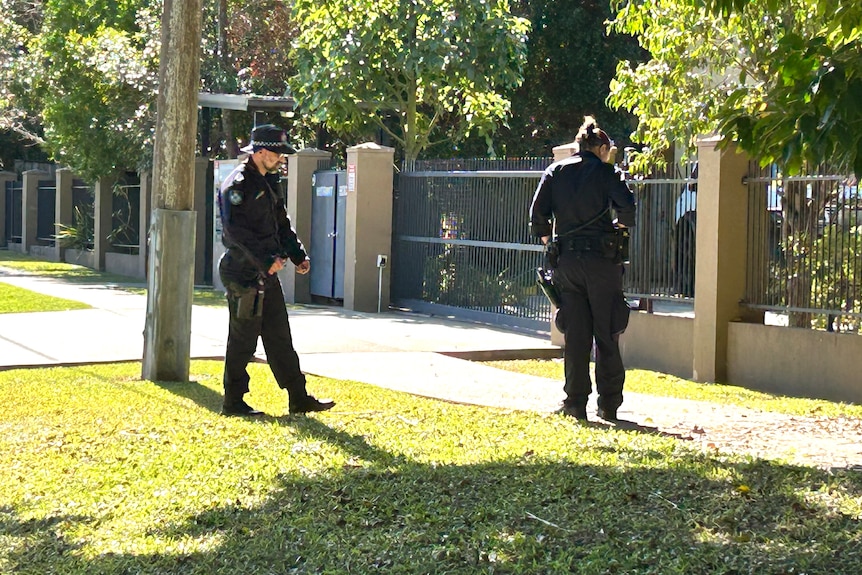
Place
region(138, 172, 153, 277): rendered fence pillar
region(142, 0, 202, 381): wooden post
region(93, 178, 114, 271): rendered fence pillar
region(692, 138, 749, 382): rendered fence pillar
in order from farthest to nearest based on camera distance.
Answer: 1. region(93, 178, 114, 271): rendered fence pillar
2. region(138, 172, 153, 277): rendered fence pillar
3. region(692, 138, 749, 382): rendered fence pillar
4. region(142, 0, 202, 381): wooden post

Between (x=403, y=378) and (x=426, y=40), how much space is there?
369 inches

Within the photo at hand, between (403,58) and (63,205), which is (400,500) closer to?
(403,58)

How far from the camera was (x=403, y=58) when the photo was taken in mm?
18656

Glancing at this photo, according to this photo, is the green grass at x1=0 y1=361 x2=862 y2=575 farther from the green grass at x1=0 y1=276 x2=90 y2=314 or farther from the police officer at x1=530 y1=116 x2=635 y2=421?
the green grass at x1=0 y1=276 x2=90 y2=314

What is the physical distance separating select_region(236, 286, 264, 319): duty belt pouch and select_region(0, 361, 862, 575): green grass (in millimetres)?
668

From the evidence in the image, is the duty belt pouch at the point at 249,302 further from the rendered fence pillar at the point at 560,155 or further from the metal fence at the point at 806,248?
the rendered fence pillar at the point at 560,155

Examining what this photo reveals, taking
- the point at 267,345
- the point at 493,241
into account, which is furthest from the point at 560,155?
the point at 267,345

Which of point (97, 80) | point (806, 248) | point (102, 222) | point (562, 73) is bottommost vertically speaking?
point (806, 248)

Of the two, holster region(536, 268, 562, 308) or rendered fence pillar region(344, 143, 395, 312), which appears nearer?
holster region(536, 268, 562, 308)

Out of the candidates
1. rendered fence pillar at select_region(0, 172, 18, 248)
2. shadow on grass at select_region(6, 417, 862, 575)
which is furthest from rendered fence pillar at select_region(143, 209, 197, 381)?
rendered fence pillar at select_region(0, 172, 18, 248)

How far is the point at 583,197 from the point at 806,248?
3.45 metres

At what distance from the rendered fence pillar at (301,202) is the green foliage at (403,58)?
3.69 feet

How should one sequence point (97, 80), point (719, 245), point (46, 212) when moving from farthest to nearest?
point (46, 212), point (97, 80), point (719, 245)

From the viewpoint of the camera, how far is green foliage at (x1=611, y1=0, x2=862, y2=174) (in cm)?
533
